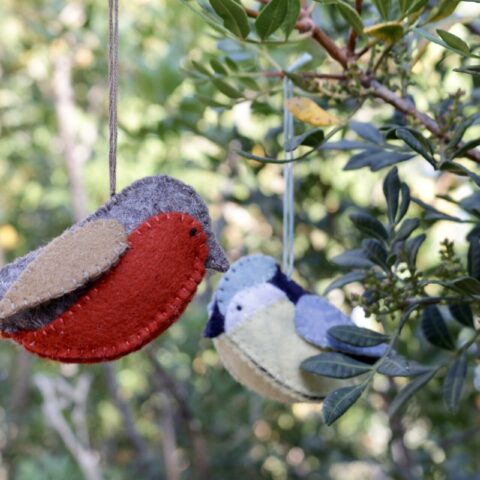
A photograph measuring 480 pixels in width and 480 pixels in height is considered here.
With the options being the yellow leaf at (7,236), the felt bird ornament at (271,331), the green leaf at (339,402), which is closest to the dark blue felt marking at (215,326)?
the felt bird ornament at (271,331)

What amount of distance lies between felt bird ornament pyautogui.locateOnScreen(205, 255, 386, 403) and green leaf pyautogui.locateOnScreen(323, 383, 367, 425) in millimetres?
75

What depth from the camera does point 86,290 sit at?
0.56 m

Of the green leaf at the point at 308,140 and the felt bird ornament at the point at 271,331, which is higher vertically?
the green leaf at the point at 308,140

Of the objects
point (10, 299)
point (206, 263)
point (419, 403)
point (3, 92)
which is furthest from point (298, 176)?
point (3, 92)

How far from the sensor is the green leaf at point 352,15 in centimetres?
58

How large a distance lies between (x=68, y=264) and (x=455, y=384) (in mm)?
357

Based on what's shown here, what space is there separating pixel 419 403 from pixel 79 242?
89 cm

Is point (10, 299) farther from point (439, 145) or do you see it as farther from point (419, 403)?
point (419, 403)

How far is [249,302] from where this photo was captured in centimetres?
65

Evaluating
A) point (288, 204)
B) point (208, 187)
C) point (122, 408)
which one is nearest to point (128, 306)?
point (288, 204)

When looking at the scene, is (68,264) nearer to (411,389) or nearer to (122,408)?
(411,389)

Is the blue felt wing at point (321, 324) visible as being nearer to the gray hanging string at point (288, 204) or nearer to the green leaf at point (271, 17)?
the gray hanging string at point (288, 204)

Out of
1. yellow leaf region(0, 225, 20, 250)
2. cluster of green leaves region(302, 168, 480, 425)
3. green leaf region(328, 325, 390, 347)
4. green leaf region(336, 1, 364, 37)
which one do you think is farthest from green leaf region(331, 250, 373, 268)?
yellow leaf region(0, 225, 20, 250)

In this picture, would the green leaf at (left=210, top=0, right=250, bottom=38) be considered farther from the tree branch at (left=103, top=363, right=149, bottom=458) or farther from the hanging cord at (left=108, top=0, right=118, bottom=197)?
the tree branch at (left=103, top=363, right=149, bottom=458)
